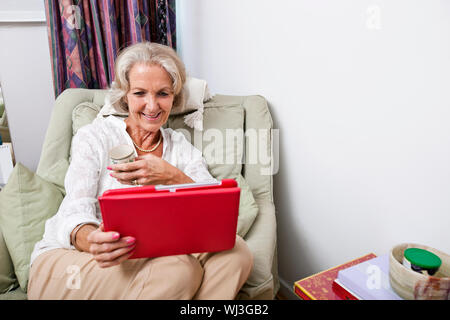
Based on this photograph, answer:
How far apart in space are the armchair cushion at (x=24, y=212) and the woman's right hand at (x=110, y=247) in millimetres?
402

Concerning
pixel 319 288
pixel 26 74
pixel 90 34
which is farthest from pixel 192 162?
pixel 26 74

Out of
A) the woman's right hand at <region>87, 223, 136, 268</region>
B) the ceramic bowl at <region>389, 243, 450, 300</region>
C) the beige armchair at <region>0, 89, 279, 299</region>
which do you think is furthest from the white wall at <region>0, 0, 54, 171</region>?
the ceramic bowl at <region>389, 243, 450, 300</region>

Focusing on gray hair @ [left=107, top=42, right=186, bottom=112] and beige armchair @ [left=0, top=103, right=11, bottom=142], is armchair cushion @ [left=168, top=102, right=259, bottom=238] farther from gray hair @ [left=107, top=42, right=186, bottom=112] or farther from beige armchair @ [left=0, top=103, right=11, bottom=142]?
beige armchair @ [left=0, top=103, right=11, bottom=142]

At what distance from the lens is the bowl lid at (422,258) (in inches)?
27.2

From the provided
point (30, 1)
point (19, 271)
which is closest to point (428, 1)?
point (19, 271)

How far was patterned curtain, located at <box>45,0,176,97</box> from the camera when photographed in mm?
1589

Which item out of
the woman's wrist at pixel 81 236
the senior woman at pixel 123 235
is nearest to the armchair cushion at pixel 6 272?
the senior woman at pixel 123 235

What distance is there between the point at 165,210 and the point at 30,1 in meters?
1.61

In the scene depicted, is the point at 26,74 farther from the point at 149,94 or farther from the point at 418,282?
the point at 418,282

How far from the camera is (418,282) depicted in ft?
2.20

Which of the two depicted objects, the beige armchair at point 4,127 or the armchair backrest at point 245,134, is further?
the beige armchair at point 4,127

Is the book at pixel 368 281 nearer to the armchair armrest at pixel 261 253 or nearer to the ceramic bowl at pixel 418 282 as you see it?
the ceramic bowl at pixel 418 282

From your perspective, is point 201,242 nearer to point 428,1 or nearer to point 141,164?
point 141,164

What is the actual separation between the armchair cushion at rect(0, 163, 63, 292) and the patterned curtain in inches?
28.9
